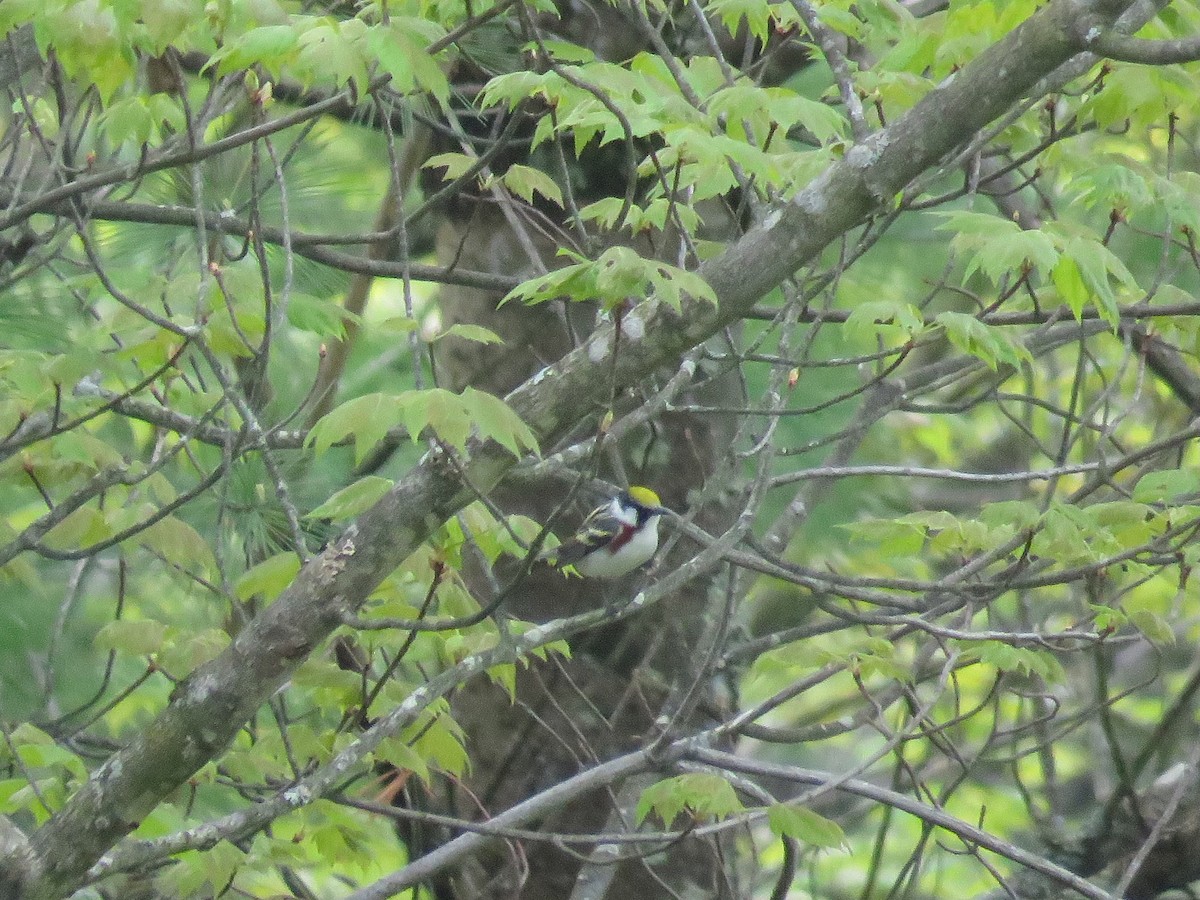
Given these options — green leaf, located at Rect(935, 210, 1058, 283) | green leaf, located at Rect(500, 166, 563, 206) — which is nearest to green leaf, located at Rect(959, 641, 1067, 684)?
green leaf, located at Rect(935, 210, 1058, 283)

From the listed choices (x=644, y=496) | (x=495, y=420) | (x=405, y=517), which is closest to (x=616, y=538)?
(x=644, y=496)

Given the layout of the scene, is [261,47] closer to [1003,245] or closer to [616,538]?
[1003,245]

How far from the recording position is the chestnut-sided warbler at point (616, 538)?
143 inches

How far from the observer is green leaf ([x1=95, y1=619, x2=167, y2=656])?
2762 millimetres

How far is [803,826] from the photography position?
2.51m

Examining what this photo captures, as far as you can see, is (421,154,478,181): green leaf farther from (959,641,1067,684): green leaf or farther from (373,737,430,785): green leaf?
(959,641,1067,684): green leaf

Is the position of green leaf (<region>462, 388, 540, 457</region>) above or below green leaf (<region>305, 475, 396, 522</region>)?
above

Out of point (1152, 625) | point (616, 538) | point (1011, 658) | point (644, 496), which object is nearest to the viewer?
point (1011, 658)

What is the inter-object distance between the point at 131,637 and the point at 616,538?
4.93ft

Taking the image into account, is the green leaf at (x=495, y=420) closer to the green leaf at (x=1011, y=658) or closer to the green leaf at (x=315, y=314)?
the green leaf at (x=315, y=314)

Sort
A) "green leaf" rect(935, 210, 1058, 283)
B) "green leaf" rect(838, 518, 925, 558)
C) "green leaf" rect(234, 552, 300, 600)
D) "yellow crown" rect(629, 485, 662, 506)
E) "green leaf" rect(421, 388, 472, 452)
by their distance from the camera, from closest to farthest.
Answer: "green leaf" rect(421, 388, 472, 452) < "green leaf" rect(935, 210, 1058, 283) < "green leaf" rect(234, 552, 300, 600) < "green leaf" rect(838, 518, 925, 558) < "yellow crown" rect(629, 485, 662, 506)

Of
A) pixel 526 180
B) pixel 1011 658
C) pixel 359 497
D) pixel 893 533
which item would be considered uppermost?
pixel 526 180

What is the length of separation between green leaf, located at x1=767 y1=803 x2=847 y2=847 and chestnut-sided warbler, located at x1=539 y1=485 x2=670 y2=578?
1202 millimetres

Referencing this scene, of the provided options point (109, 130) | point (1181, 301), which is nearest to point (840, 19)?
point (1181, 301)
